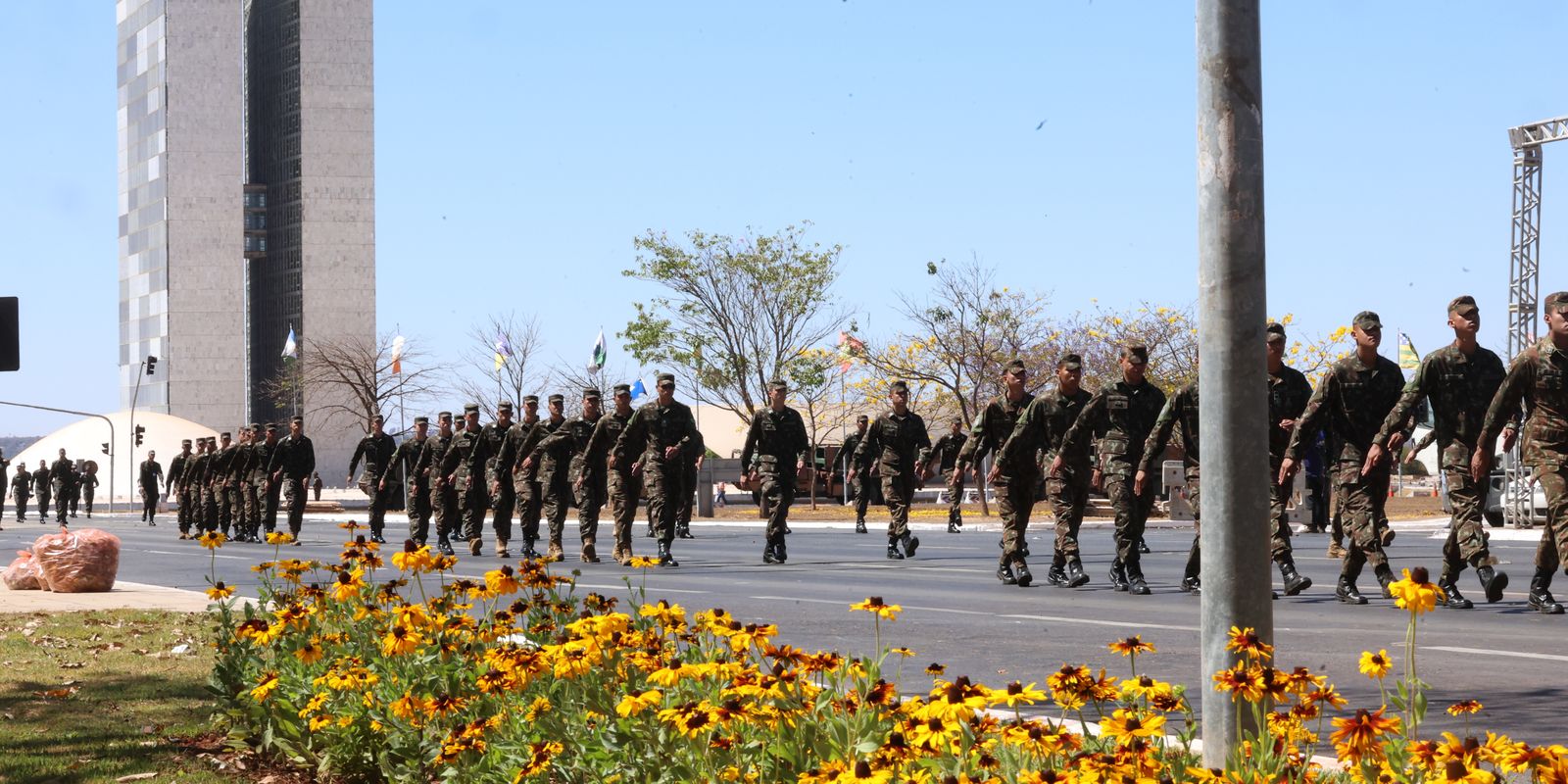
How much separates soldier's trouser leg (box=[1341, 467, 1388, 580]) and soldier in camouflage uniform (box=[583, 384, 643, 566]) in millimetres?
8805

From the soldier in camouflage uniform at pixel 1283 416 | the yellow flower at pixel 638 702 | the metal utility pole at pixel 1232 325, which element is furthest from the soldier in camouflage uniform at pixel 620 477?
the yellow flower at pixel 638 702

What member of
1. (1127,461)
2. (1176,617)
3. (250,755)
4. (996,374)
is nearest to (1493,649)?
(1176,617)

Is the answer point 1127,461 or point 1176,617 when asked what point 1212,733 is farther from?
point 1127,461

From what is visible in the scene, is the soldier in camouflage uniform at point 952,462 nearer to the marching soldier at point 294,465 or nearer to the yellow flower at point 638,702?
the marching soldier at point 294,465

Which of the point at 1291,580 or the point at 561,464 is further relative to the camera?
the point at 561,464

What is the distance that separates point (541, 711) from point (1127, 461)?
1056cm

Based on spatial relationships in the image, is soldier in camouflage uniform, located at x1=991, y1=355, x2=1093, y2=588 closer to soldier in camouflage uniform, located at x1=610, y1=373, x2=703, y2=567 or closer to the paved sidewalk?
soldier in camouflage uniform, located at x1=610, y1=373, x2=703, y2=567

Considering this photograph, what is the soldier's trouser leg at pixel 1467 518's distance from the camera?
12367 millimetres

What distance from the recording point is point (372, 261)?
15038 centimetres

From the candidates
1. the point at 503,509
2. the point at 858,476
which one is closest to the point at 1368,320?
the point at 503,509

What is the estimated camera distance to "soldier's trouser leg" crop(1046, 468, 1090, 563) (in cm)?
1566

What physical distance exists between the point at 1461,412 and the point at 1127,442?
3.09 meters

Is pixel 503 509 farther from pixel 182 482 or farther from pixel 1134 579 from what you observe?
pixel 182 482

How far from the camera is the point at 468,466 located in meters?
24.5
